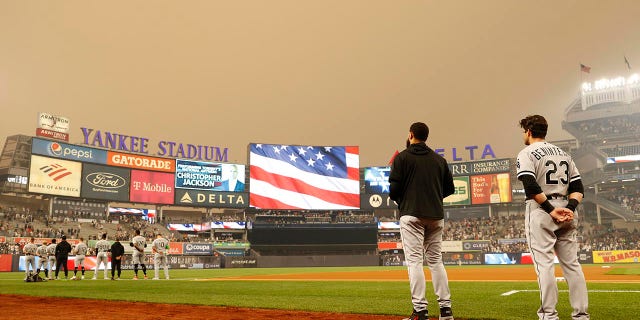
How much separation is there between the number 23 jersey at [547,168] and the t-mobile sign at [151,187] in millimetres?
54041

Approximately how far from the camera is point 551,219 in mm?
5008

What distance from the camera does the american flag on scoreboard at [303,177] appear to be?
56.9 meters

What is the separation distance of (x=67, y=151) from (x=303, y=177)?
81.8ft

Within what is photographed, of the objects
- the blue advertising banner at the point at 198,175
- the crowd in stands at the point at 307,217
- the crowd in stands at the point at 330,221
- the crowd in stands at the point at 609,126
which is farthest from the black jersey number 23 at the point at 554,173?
the crowd in stands at the point at 609,126

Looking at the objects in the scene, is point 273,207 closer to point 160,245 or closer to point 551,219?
point 160,245

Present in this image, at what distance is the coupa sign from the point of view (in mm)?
48000

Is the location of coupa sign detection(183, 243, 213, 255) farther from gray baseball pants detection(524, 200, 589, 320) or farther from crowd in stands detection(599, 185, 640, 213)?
crowd in stands detection(599, 185, 640, 213)

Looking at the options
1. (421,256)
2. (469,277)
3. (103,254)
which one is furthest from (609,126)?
(421,256)

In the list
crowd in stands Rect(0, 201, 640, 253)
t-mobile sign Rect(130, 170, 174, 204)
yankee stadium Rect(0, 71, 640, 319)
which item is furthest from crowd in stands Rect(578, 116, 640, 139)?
t-mobile sign Rect(130, 170, 174, 204)

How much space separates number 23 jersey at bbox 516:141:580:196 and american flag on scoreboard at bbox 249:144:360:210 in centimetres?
5184

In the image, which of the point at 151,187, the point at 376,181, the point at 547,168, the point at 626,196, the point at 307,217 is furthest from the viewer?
the point at 626,196

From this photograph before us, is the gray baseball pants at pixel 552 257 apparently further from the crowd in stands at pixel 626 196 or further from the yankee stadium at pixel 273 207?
the crowd in stands at pixel 626 196

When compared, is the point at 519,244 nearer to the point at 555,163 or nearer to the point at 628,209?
the point at 628,209

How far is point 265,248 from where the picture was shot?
54.0 m
